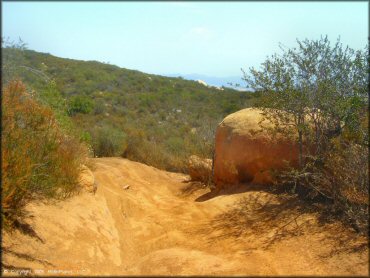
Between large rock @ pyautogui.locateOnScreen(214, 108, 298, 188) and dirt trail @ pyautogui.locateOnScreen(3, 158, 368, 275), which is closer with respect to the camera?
dirt trail @ pyautogui.locateOnScreen(3, 158, 368, 275)

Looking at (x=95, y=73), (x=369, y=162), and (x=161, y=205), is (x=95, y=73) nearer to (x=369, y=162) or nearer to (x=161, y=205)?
(x=161, y=205)

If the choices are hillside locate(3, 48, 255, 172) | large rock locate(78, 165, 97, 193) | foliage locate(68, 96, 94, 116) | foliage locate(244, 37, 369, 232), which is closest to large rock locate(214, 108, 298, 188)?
foliage locate(244, 37, 369, 232)

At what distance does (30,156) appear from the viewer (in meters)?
5.66

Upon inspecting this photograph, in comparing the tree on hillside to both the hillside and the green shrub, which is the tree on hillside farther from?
the green shrub

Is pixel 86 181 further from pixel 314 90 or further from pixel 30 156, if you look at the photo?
pixel 314 90

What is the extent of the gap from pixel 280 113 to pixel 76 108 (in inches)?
583

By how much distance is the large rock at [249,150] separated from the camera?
793 centimetres

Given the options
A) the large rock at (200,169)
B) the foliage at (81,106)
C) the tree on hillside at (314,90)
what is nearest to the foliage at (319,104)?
the tree on hillside at (314,90)

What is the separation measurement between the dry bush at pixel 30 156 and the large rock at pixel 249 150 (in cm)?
334

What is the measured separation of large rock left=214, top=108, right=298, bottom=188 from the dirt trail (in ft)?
1.58

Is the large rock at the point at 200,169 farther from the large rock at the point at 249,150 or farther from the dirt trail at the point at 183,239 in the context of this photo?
the dirt trail at the point at 183,239

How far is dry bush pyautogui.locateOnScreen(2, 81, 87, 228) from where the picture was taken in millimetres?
4809

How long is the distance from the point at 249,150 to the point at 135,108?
53.8 feet

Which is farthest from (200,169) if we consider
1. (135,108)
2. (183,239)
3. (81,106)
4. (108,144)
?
(135,108)
